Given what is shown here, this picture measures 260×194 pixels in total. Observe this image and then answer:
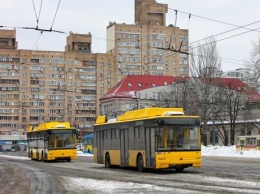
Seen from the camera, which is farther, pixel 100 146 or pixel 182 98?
pixel 182 98

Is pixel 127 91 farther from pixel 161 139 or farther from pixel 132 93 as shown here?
pixel 161 139

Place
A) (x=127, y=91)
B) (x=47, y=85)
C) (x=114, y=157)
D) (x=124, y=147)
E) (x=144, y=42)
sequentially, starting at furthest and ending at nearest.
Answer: (x=144, y=42) → (x=47, y=85) → (x=127, y=91) → (x=114, y=157) → (x=124, y=147)

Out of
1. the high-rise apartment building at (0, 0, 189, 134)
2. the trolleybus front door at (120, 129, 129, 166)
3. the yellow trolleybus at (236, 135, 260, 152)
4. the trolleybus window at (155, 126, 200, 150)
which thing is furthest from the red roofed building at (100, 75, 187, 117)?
the trolleybus window at (155, 126, 200, 150)

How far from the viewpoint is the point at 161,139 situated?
22.5m

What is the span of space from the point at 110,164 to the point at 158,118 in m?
7.01

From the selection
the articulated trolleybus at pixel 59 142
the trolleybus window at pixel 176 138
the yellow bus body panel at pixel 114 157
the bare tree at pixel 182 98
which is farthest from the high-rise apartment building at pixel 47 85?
the trolleybus window at pixel 176 138

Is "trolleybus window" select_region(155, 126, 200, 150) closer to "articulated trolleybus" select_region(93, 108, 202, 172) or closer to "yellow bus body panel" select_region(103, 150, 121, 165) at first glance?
"articulated trolleybus" select_region(93, 108, 202, 172)

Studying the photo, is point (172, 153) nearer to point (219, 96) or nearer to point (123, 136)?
Result: point (123, 136)

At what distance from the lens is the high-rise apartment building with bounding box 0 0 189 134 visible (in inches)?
4943

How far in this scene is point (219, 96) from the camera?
74.0 metres

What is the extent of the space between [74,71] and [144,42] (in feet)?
61.8

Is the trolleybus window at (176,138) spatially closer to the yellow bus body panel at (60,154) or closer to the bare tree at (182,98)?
the yellow bus body panel at (60,154)

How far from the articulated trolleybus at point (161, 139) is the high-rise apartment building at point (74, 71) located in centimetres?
9885

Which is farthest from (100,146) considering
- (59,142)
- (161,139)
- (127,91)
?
(127,91)
